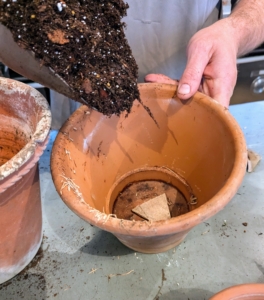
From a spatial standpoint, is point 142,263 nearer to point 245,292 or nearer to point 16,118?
point 245,292

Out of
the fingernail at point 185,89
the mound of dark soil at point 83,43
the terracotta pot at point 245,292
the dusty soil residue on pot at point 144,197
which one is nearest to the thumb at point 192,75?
→ the fingernail at point 185,89

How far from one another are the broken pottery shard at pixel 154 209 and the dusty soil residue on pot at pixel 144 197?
0.05 ft

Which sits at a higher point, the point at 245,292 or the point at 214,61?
the point at 214,61

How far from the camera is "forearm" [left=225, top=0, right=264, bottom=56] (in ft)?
2.71

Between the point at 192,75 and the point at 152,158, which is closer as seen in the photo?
the point at 192,75

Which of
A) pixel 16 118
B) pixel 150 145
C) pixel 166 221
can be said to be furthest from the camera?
pixel 150 145

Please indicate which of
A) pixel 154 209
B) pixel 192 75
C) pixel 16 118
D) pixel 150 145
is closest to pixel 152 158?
pixel 150 145

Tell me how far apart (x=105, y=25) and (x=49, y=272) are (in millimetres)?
561

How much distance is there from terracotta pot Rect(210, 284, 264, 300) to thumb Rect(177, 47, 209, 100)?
15.8 inches

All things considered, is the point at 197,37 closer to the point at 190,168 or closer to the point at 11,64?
the point at 190,168

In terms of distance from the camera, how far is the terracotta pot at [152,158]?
1.80 feet

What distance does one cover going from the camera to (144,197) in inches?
32.5

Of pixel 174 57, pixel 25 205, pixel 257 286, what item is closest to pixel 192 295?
pixel 257 286

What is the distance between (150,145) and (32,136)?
1.15ft
